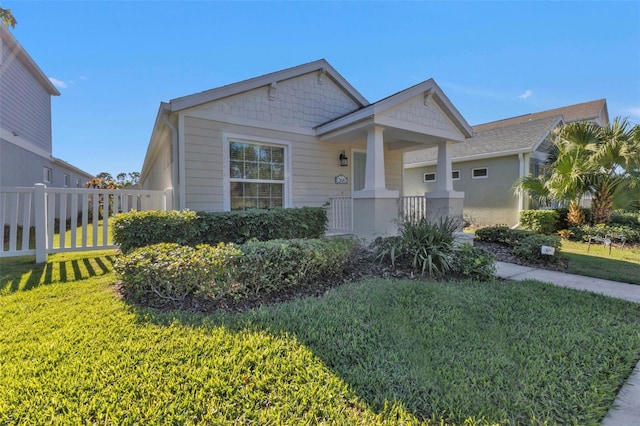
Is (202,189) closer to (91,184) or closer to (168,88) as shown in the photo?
(168,88)

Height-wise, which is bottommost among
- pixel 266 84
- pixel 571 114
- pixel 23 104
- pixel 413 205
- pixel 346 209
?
pixel 346 209

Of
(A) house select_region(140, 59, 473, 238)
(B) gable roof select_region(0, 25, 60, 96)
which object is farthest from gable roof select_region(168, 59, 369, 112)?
(B) gable roof select_region(0, 25, 60, 96)

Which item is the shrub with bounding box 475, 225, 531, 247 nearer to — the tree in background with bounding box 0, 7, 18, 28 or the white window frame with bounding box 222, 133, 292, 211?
the white window frame with bounding box 222, 133, 292, 211

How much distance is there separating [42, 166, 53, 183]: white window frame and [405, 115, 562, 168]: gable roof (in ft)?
58.7

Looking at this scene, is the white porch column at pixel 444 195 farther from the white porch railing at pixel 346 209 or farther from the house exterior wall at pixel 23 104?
the house exterior wall at pixel 23 104

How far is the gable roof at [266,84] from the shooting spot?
6.07 meters

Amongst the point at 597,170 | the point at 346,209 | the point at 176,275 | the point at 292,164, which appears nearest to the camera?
the point at 176,275

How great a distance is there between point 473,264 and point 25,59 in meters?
17.1

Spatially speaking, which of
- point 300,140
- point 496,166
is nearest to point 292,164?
point 300,140

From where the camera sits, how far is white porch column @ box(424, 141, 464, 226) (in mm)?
7988

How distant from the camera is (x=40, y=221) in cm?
→ 538

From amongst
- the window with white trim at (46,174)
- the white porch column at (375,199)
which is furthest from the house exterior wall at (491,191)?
the window with white trim at (46,174)

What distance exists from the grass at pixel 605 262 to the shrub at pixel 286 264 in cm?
485

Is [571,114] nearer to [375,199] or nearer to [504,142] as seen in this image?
[504,142]
